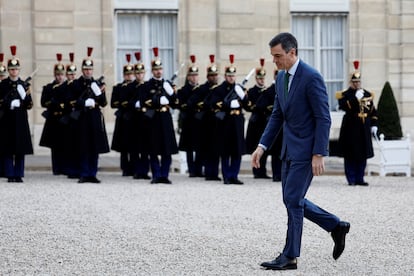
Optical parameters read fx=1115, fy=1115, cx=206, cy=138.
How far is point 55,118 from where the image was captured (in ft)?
61.1

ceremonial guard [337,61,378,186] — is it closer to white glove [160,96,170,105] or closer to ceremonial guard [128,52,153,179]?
white glove [160,96,170,105]

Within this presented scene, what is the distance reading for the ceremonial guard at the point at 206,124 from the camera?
1772 centimetres

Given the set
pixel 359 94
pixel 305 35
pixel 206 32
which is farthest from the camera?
pixel 305 35

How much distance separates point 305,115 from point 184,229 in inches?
112

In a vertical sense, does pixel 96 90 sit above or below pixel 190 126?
above

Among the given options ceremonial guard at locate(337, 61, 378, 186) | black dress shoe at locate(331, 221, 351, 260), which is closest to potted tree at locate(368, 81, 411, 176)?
ceremonial guard at locate(337, 61, 378, 186)

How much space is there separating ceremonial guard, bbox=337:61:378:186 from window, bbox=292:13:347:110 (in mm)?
7472

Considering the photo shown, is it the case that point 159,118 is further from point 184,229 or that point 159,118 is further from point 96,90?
point 184,229

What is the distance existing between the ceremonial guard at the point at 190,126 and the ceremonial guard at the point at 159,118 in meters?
1.26

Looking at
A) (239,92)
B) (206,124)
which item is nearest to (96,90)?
(206,124)

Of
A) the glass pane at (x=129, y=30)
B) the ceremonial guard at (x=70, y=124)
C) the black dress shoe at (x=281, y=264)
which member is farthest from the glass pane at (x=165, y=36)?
the black dress shoe at (x=281, y=264)

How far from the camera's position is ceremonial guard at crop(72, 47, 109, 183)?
672 inches

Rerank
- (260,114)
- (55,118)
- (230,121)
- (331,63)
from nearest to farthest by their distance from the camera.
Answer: (230,121)
(260,114)
(55,118)
(331,63)

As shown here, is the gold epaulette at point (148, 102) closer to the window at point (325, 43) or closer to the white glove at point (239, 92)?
the white glove at point (239, 92)
